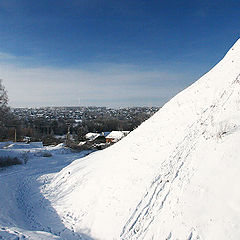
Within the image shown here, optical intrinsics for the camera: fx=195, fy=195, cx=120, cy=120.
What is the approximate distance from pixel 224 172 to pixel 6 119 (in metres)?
27.1

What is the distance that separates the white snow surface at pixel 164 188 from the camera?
4.41 metres

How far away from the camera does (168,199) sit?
535 cm

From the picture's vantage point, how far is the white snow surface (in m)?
4.41

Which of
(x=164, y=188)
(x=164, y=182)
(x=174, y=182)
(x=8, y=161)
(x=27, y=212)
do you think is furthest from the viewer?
(x=8, y=161)

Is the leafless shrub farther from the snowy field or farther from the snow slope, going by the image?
the snow slope

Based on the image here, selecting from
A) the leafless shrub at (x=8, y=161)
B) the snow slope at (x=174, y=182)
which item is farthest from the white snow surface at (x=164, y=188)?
the leafless shrub at (x=8, y=161)

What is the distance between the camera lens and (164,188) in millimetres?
5836

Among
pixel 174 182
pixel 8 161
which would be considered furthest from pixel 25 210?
pixel 8 161

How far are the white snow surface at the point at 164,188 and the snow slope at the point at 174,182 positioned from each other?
0.02 m

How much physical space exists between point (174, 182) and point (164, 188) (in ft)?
1.20

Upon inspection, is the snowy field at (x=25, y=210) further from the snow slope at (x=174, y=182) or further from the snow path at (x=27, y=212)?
the snow slope at (x=174, y=182)

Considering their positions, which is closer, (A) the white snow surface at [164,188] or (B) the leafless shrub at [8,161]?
(A) the white snow surface at [164,188]

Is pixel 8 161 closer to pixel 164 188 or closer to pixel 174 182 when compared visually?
pixel 164 188

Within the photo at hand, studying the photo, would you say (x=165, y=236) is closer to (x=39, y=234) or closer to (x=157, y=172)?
(x=157, y=172)
